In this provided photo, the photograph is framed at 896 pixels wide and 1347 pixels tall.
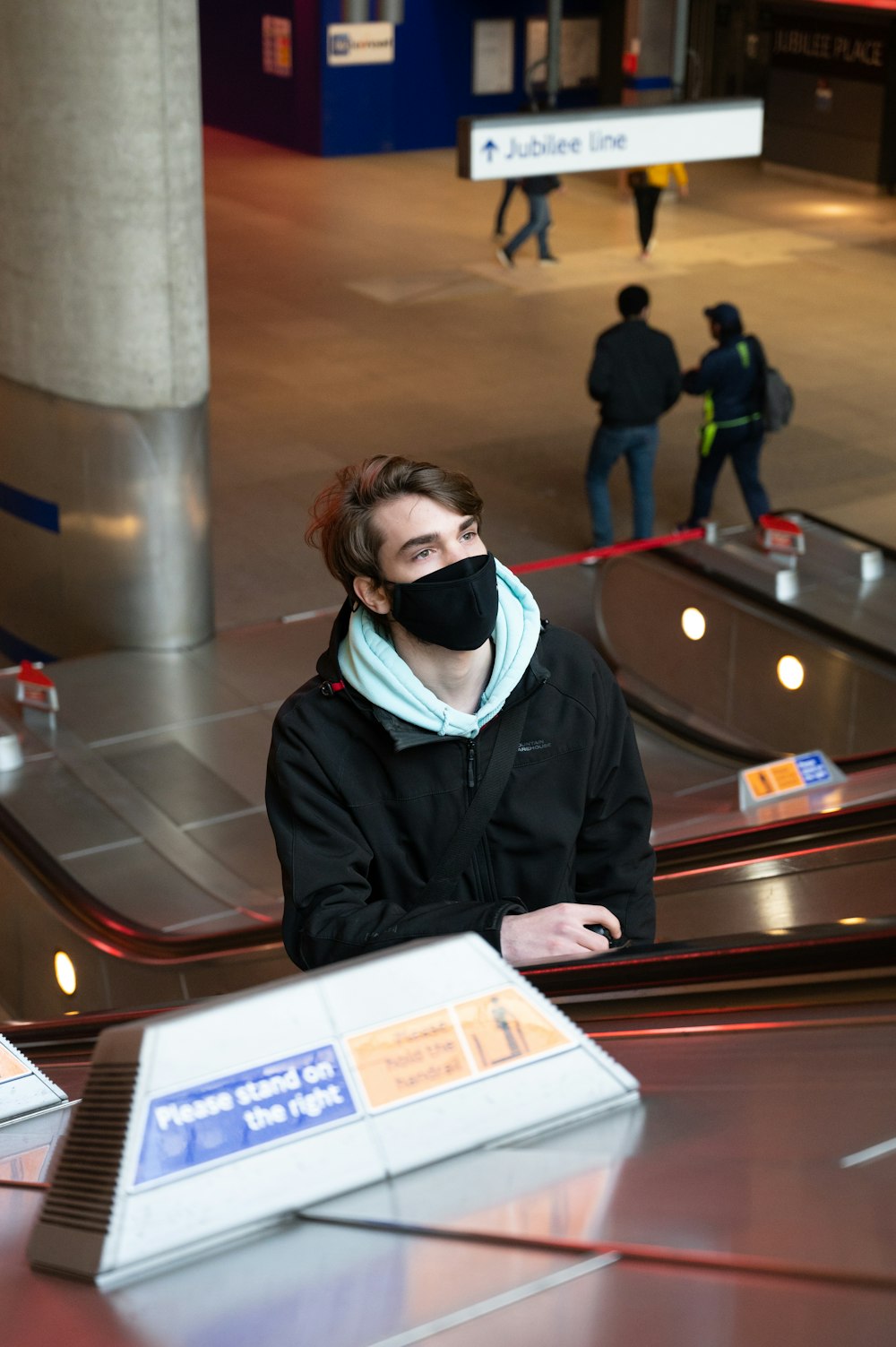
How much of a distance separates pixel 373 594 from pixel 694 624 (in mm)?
6704

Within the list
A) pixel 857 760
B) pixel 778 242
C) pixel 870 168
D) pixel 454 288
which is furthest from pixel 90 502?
pixel 870 168

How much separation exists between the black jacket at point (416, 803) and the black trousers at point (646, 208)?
53.7 ft

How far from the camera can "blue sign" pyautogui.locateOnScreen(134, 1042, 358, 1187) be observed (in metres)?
1.64

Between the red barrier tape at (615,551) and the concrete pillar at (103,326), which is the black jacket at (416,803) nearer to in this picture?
the concrete pillar at (103,326)

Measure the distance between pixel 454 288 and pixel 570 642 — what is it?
15827 mm

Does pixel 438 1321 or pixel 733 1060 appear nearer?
pixel 438 1321

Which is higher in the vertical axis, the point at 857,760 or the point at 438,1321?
the point at 438,1321

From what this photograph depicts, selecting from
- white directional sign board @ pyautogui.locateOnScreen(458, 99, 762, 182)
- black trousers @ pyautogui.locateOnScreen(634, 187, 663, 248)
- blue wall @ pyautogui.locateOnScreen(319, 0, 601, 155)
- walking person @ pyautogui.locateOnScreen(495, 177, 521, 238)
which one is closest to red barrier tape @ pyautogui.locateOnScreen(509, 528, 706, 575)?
white directional sign board @ pyautogui.locateOnScreen(458, 99, 762, 182)

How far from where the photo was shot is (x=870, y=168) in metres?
23.2

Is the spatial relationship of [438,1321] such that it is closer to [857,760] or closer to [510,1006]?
[510,1006]

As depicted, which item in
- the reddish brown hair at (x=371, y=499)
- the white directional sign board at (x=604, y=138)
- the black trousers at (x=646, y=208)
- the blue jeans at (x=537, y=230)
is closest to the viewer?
the reddish brown hair at (x=371, y=499)

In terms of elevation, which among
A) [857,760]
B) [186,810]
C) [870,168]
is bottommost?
[186,810]

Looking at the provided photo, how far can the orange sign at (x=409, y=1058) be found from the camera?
173 centimetres

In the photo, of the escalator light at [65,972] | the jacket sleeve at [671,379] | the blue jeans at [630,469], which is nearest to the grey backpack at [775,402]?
the jacket sleeve at [671,379]
